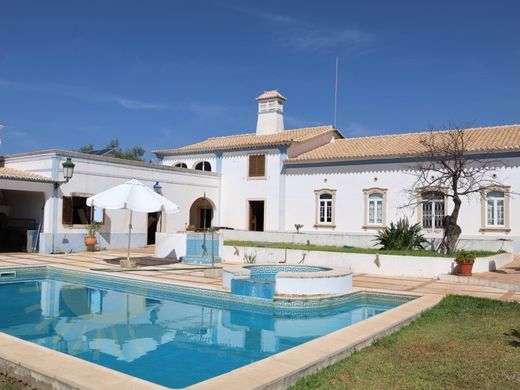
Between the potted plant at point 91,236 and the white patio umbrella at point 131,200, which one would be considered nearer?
the white patio umbrella at point 131,200

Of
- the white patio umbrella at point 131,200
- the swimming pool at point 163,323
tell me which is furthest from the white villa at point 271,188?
the swimming pool at point 163,323

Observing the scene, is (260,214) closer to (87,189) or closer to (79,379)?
(87,189)

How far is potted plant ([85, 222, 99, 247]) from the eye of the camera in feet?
69.2

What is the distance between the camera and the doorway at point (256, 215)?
28.2 m

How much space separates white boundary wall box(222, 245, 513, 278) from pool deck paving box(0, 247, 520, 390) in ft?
1.57

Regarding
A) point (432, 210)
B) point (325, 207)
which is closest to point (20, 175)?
point (325, 207)

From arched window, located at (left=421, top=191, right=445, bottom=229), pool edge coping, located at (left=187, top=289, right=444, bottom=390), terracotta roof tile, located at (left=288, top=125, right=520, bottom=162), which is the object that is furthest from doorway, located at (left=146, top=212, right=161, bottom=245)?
pool edge coping, located at (left=187, top=289, right=444, bottom=390)

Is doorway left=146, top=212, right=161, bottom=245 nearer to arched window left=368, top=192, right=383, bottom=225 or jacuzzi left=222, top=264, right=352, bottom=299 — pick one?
arched window left=368, top=192, right=383, bottom=225

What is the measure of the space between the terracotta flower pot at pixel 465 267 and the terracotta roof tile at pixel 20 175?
1526 centimetres

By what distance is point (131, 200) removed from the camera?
15523mm

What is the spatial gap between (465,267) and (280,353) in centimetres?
989

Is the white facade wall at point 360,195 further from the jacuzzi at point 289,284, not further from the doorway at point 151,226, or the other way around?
the jacuzzi at point 289,284

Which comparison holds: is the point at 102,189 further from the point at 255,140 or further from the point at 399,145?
the point at 399,145

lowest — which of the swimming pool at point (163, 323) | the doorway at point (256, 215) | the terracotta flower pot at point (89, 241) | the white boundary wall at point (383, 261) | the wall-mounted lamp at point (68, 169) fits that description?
the swimming pool at point (163, 323)
